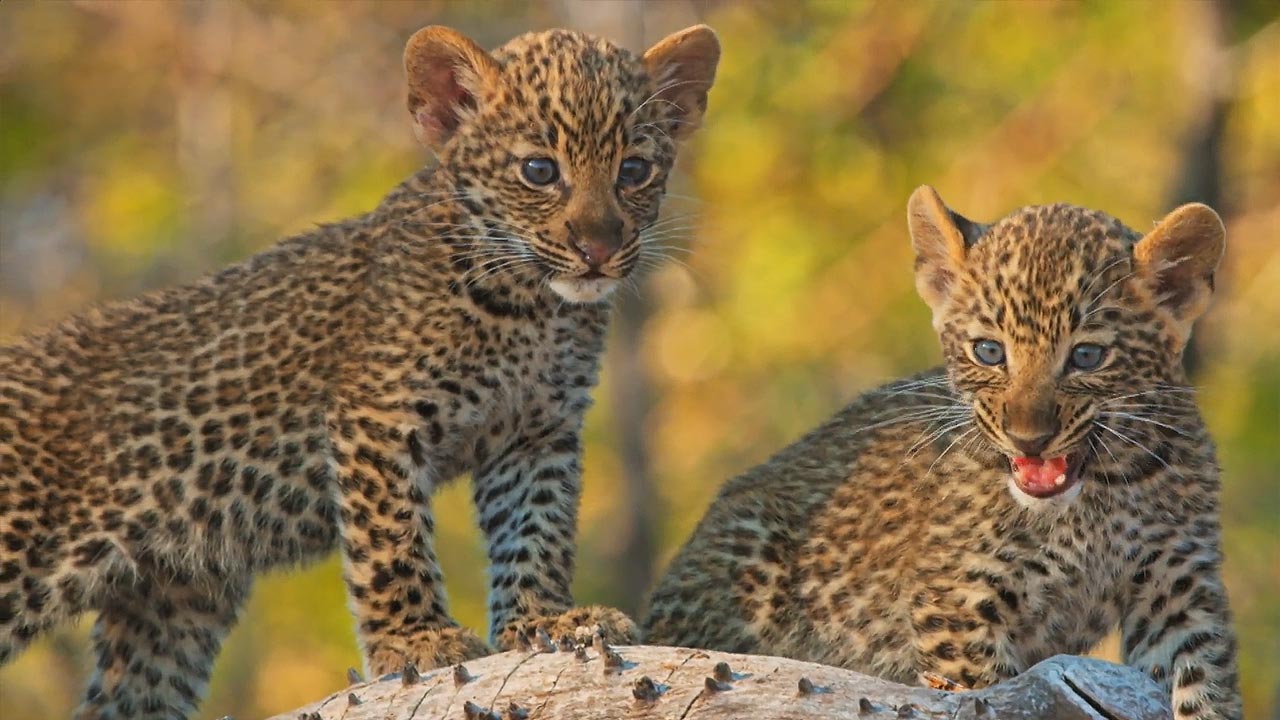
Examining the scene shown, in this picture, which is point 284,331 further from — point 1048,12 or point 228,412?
point 1048,12

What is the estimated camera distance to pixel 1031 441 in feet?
24.6

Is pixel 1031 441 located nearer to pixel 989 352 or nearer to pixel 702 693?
pixel 989 352

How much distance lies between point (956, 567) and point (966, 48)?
14714 mm

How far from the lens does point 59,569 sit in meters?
8.83

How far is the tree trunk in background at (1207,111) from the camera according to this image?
13.6 meters

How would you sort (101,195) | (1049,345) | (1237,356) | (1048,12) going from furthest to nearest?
(101,195) < (1048,12) < (1237,356) < (1049,345)

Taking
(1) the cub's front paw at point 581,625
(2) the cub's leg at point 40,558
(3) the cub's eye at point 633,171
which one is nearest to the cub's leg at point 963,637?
(1) the cub's front paw at point 581,625

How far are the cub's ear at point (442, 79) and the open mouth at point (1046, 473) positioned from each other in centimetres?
290

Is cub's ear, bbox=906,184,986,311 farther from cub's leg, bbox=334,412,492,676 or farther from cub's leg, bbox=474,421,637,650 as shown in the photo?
cub's leg, bbox=334,412,492,676

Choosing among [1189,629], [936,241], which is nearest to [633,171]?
[936,241]

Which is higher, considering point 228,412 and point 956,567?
point 228,412

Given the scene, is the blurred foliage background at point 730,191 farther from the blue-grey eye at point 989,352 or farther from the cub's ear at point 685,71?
the blue-grey eye at point 989,352

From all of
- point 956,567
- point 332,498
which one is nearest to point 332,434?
point 332,498

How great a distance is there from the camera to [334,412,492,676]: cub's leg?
8414mm
